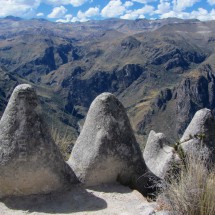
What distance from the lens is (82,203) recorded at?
946 centimetres

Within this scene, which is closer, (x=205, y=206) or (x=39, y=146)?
(x=205, y=206)

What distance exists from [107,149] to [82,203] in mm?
1673

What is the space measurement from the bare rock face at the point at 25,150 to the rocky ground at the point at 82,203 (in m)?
0.30

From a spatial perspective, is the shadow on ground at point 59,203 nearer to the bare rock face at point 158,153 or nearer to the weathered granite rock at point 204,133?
the bare rock face at point 158,153

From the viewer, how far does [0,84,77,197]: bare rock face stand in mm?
9453

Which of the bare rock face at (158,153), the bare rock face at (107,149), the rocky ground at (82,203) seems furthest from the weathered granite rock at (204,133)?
the rocky ground at (82,203)

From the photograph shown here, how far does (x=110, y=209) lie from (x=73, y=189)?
58.9 inches

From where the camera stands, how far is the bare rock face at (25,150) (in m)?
9.45

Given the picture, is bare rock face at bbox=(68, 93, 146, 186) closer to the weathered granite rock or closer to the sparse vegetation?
the weathered granite rock

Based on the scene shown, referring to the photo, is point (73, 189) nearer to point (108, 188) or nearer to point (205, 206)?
point (108, 188)

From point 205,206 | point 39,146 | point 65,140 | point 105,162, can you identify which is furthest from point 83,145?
point 65,140

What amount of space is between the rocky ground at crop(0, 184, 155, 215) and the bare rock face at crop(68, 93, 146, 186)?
507mm

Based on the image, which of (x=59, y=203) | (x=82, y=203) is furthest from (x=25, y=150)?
(x=82, y=203)

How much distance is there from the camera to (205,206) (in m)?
6.95
